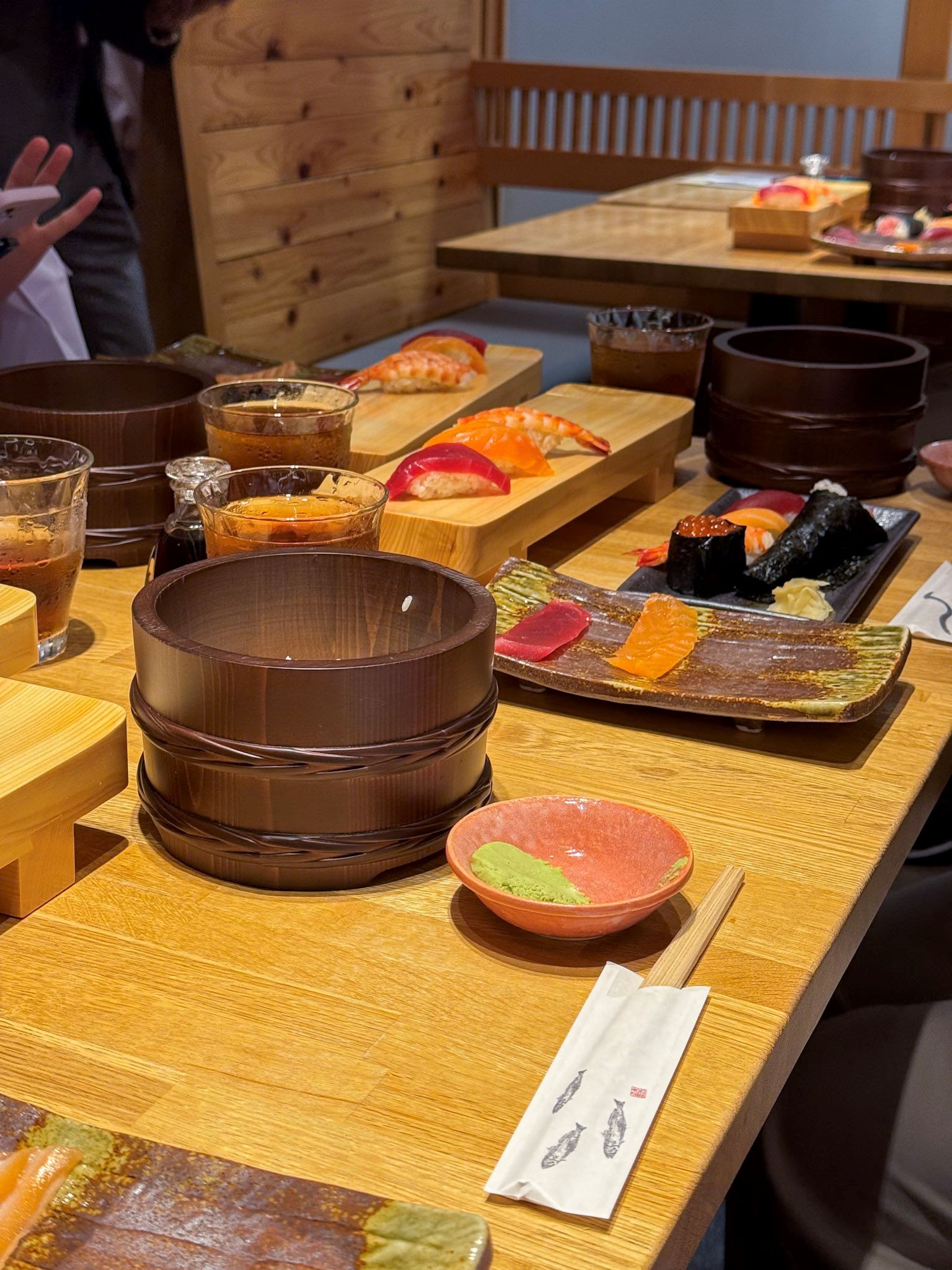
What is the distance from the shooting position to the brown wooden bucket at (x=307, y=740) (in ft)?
2.99

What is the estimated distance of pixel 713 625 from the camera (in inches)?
54.7

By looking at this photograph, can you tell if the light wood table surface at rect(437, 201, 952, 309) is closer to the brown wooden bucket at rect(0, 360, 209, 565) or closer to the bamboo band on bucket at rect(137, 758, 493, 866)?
the brown wooden bucket at rect(0, 360, 209, 565)

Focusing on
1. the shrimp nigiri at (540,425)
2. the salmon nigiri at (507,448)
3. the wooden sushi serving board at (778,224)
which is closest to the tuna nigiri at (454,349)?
the shrimp nigiri at (540,425)

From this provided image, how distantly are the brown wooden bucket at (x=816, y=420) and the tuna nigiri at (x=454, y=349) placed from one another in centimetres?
34

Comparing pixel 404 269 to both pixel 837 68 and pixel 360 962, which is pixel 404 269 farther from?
pixel 360 962

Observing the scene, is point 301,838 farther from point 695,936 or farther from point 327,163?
point 327,163

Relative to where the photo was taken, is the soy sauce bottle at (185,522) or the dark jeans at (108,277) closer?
the soy sauce bottle at (185,522)

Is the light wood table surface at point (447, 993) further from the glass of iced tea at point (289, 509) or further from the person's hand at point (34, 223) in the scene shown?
the person's hand at point (34, 223)

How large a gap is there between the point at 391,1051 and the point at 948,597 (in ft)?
3.20

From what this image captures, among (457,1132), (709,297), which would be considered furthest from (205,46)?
(457,1132)

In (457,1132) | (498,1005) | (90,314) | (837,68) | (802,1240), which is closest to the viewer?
(457,1132)

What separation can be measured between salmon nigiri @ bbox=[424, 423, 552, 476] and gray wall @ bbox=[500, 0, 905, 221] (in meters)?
4.22

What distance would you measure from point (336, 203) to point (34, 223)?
3.18 m

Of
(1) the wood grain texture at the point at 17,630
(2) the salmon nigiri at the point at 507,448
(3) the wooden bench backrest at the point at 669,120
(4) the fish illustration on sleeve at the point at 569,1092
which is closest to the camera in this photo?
(4) the fish illustration on sleeve at the point at 569,1092
